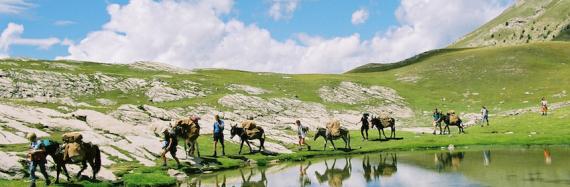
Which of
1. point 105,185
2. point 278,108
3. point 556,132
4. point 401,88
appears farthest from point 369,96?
point 105,185

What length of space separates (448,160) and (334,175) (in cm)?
1093

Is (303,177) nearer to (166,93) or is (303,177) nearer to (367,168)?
(367,168)

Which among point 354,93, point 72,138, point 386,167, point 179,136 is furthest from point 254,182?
point 354,93

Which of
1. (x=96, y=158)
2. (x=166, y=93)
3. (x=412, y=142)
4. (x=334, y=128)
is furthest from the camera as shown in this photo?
(x=166, y=93)

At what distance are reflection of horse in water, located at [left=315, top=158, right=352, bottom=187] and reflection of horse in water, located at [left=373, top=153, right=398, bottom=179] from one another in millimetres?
1998

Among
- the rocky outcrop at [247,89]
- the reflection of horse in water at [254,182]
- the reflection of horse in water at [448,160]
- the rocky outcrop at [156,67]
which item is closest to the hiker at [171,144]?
the reflection of horse in water at [254,182]

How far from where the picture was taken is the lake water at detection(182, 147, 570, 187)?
98.5ft

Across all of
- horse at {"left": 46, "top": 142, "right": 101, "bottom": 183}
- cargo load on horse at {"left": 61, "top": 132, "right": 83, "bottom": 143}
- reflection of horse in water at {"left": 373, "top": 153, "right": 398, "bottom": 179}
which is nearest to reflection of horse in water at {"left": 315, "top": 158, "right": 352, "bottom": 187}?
reflection of horse in water at {"left": 373, "top": 153, "right": 398, "bottom": 179}

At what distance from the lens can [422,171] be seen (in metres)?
35.8

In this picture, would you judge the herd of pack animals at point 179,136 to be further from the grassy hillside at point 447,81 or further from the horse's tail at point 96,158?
the grassy hillside at point 447,81

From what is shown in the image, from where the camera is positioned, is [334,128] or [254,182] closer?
[254,182]

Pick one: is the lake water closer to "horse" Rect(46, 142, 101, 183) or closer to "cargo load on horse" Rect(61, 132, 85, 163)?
"horse" Rect(46, 142, 101, 183)

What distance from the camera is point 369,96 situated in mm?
103938

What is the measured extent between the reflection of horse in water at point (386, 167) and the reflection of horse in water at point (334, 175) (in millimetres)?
1998
